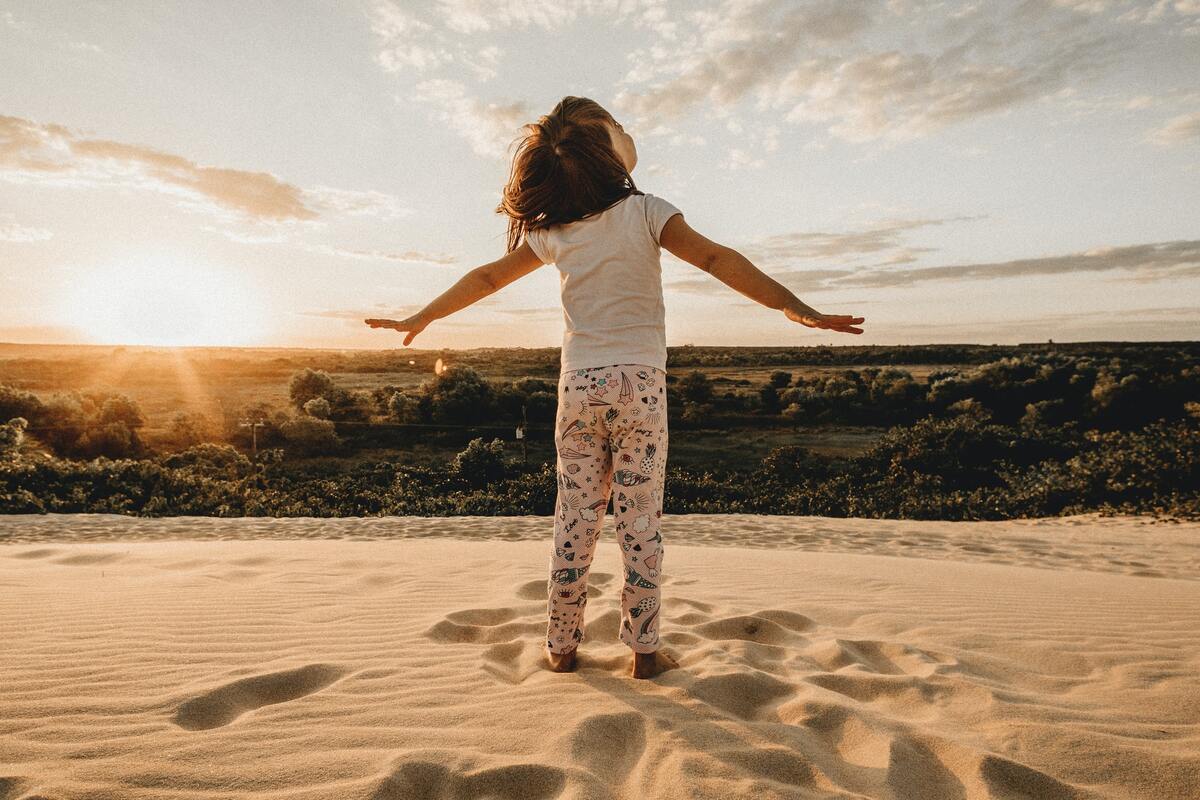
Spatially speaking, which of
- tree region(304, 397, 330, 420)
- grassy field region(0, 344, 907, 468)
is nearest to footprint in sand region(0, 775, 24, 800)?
grassy field region(0, 344, 907, 468)

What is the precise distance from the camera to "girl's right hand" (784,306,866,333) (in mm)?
2359

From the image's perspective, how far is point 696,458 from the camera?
1875 centimetres

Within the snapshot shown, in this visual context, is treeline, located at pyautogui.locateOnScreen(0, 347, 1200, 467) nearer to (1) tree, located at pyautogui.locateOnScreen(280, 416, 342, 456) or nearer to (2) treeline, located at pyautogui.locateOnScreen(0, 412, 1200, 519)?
(1) tree, located at pyautogui.locateOnScreen(280, 416, 342, 456)

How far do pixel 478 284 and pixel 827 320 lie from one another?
139 cm

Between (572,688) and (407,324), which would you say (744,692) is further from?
(407,324)

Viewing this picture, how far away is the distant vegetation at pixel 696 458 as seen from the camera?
12.1m

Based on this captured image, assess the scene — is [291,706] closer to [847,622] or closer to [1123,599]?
[847,622]

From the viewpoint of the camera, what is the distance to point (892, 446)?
1589cm

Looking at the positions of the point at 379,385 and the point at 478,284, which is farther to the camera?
the point at 379,385

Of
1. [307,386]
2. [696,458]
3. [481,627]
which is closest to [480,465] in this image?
[696,458]

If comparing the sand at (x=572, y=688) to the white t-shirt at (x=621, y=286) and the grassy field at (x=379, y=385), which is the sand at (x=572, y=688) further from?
the grassy field at (x=379, y=385)

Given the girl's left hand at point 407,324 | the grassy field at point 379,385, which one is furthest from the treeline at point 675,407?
the girl's left hand at point 407,324

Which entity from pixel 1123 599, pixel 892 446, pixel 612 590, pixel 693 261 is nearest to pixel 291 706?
pixel 693 261

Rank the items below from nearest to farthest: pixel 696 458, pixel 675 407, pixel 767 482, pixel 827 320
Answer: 1. pixel 827 320
2. pixel 767 482
3. pixel 696 458
4. pixel 675 407
